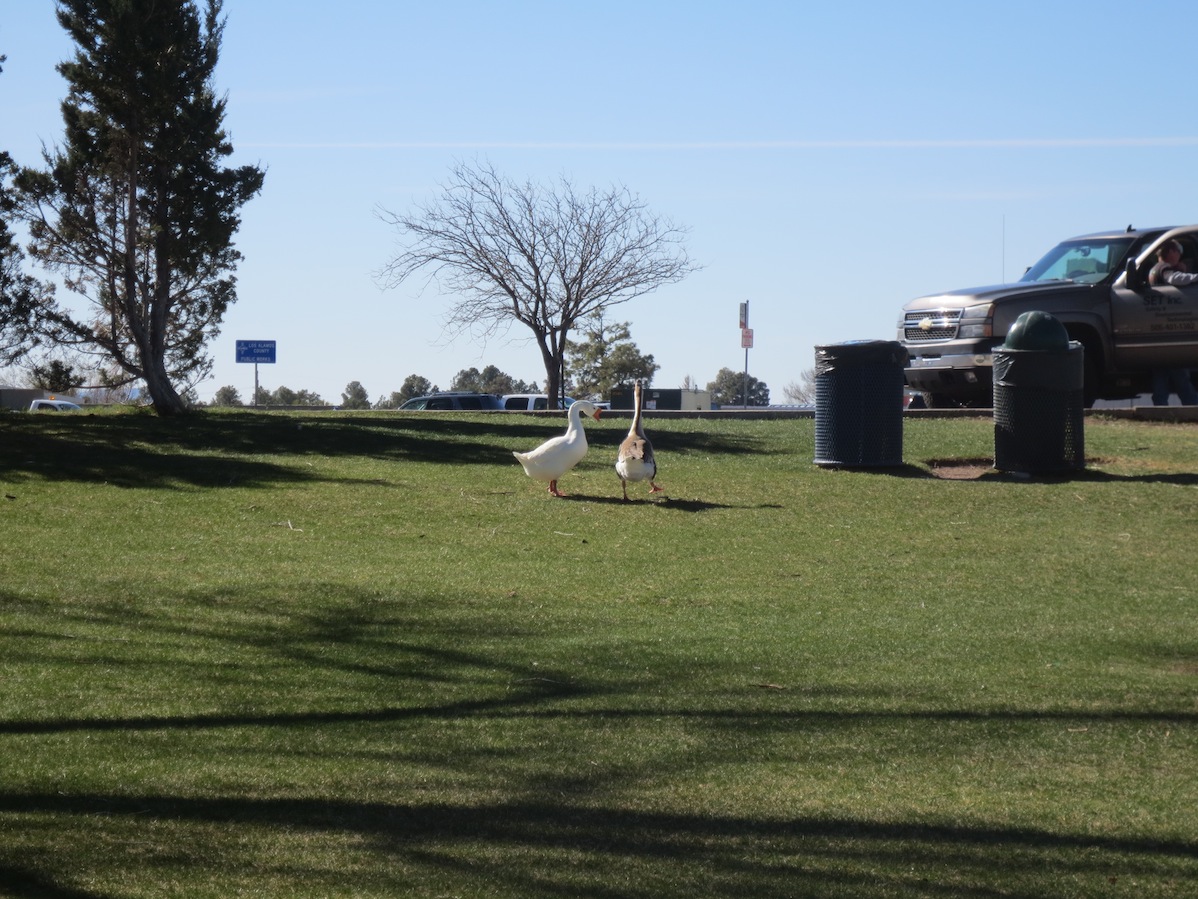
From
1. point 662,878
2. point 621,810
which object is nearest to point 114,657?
point 621,810

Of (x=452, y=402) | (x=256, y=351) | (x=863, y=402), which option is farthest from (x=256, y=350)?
(x=863, y=402)

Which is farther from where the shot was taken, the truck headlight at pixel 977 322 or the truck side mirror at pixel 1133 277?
the truck side mirror at pixel 1133 277

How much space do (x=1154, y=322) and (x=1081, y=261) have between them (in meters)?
1.57

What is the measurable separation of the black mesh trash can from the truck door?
4.89 m

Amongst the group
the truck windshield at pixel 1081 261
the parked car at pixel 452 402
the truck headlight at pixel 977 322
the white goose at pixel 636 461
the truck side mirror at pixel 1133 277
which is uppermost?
the truck windshield at pixel 1081 261

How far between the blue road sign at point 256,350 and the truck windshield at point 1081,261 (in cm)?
4019

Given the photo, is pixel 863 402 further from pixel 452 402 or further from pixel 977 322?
pixel 452 402

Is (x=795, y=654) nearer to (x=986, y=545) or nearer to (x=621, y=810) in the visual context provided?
(x=621, y=810)

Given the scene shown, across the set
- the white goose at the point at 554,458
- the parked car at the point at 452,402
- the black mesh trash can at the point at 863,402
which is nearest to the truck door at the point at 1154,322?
the black mesh trash can at the point at 863,402

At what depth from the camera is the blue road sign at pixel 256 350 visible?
54.4 m

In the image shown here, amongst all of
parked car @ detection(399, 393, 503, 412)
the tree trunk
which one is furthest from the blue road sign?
the tree trunk

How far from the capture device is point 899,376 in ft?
46.2

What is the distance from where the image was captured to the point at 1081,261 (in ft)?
61.0

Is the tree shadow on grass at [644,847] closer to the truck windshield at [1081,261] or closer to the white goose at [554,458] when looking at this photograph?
the white goose at [554,458]
